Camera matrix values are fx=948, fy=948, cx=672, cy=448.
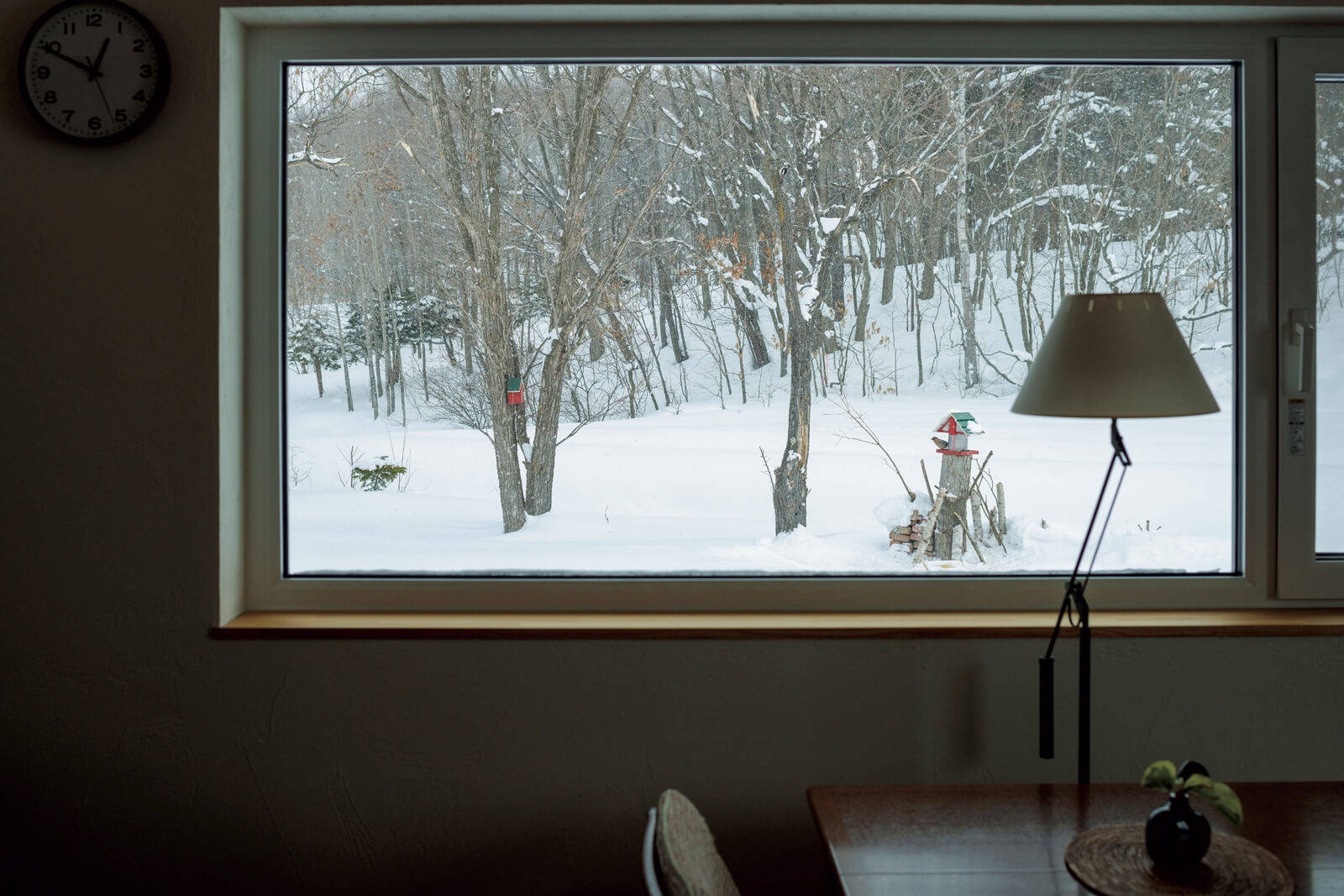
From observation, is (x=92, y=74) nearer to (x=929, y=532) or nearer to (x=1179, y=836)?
(x=929, y=532)

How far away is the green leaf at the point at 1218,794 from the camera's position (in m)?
1.32

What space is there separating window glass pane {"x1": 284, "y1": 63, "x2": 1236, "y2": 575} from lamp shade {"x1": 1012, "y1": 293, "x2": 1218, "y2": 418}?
61cm

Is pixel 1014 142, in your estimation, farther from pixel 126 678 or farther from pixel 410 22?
pixel 126 678

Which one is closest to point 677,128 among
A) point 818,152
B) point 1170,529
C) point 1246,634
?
point 818,152

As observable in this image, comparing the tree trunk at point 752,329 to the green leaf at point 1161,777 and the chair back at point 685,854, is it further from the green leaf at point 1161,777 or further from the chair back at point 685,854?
the green leaf at point 1161,777

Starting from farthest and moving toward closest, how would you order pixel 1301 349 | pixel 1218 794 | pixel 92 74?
pixel 1301 349 < pixel 92 74 < pixel 1218 794

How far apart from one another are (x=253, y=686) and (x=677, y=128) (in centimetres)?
159

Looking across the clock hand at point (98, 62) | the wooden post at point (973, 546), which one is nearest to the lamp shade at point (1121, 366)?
the wooden post at point (973, 546)

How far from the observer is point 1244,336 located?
7.14 ft

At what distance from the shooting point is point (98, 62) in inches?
80.0

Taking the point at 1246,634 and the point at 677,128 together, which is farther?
the point at 677,128

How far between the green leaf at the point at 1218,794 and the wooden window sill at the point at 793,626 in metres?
0.70

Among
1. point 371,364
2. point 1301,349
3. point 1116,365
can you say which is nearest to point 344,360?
point 371,364

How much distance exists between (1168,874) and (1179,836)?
6 cm
